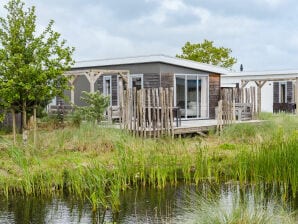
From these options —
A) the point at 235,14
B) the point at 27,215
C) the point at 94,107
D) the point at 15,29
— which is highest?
the point at 235,14

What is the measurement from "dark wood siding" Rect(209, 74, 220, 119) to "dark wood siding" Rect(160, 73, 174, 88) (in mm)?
2559

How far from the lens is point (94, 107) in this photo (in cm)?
1417

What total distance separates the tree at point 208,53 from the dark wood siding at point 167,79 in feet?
67.0

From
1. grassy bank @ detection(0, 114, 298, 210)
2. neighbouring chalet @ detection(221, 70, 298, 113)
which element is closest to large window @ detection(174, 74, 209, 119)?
neighbouring chalet @ detection(221, 70, 298, 113)

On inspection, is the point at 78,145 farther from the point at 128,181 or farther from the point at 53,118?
the point at 53,118

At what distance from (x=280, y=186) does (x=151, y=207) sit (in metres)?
2.16

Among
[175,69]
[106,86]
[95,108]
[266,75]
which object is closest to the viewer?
[95,108]

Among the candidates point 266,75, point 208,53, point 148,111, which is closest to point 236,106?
point 148,111

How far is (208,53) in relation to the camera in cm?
3725

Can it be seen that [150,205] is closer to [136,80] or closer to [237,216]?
[237,216]

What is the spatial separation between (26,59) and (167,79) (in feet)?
24.5

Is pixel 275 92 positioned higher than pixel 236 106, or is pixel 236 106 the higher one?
pixel 275 92

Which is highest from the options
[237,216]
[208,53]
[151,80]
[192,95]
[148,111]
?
[208,53]

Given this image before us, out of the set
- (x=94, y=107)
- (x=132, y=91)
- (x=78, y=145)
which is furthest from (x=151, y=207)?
(x=94, y=107)
